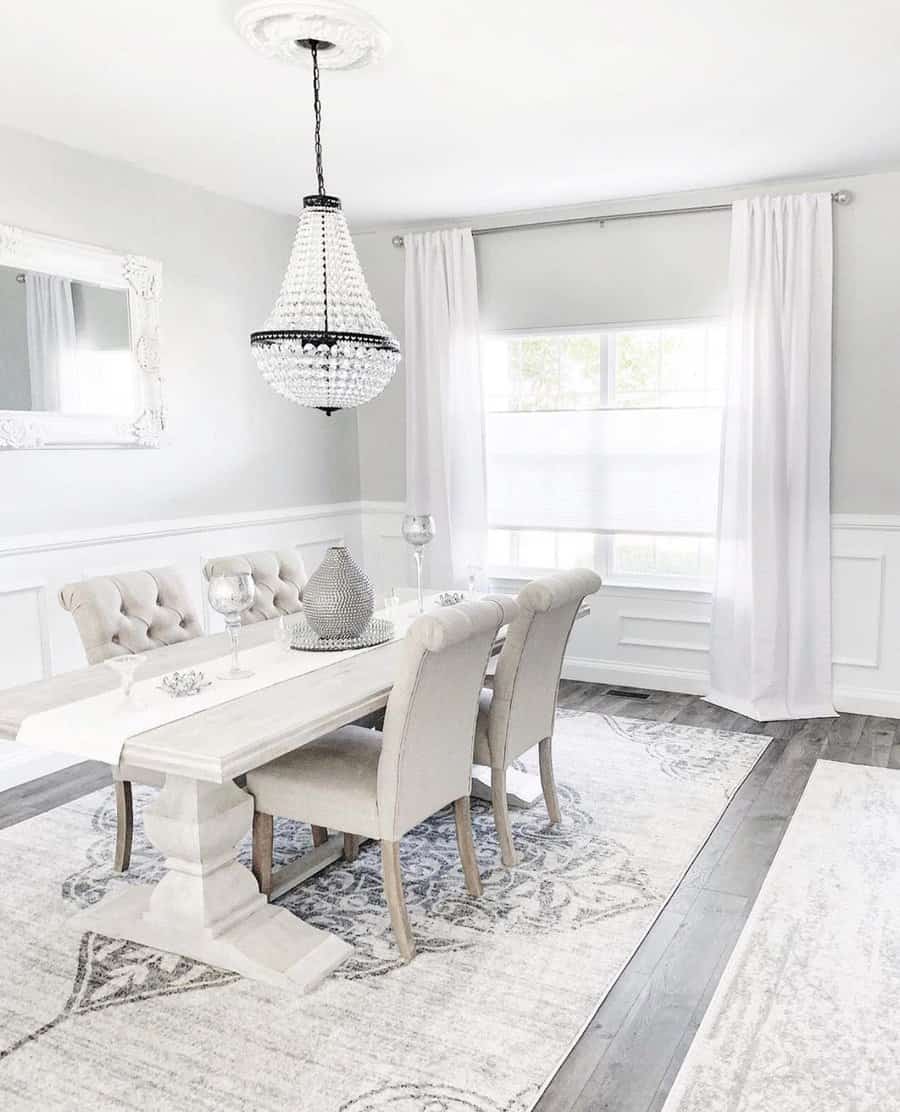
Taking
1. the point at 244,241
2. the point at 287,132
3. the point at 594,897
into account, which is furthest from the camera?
the point at 244,241

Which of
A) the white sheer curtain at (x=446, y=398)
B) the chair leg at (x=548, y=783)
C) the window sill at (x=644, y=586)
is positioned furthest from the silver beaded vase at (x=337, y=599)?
the white sheer curtain at (x=446, y=398)

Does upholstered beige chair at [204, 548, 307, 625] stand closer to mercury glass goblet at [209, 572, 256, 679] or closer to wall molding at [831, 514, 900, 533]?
mercury glass goblet at [209, 572, 256, 679]

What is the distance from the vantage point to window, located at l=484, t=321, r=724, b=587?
4969mm

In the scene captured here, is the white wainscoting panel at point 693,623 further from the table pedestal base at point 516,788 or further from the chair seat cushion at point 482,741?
the chair seat cushion at point 482,741

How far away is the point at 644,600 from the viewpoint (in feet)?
17.1

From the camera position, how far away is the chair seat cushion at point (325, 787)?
2.53 meters

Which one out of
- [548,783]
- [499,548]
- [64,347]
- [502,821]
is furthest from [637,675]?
[64,347]

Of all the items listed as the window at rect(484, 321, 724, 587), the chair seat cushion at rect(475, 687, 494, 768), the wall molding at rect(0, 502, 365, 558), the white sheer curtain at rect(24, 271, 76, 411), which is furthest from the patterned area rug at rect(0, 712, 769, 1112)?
the window at rect(484, 321, 724, 587)

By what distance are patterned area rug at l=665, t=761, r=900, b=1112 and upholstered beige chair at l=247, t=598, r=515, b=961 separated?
840mm

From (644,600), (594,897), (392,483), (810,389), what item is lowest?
(594,897)

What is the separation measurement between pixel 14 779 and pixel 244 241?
2.87 metres

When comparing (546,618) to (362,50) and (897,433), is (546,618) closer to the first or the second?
(362,50)

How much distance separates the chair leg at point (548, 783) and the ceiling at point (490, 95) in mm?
2275

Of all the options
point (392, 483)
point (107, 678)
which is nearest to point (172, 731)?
point (107, 678)
